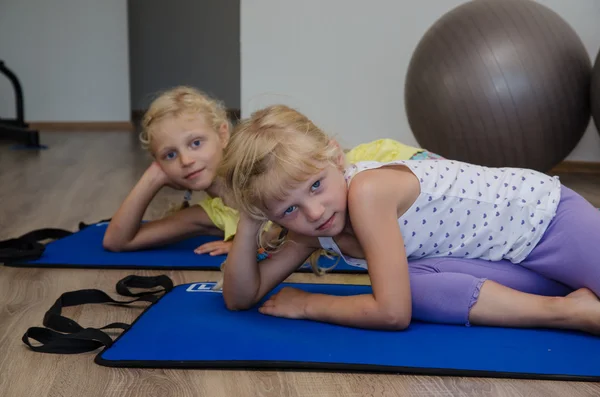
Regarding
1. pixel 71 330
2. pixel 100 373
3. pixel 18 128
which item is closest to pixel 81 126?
pixel 18 128

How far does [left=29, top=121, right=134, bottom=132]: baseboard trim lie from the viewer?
608cm

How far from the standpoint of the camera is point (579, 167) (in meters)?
4.08

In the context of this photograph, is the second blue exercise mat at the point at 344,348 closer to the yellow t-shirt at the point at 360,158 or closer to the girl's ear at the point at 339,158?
the girl's ear at the point at 339,158

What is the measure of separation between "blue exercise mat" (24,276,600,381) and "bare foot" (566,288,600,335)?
0.02 metres

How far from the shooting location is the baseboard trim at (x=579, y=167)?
13.3 ft

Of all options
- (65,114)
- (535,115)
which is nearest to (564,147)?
(535,115)

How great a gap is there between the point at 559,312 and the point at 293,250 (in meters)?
0.55

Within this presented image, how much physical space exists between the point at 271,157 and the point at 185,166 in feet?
2.55

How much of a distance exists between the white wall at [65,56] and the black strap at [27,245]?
3848 mm

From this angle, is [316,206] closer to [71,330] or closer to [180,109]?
[71,330]

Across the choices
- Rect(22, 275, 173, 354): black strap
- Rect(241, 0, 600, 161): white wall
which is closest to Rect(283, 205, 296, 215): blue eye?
Rect(22, 275, 173, 354): black strap

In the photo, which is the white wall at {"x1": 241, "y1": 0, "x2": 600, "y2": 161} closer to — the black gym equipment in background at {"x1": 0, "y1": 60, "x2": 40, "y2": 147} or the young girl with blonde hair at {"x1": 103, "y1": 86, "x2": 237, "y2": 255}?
the black gym equipment in background at {"x1": 0, "y1": 60, "x2": 40, "y2": 147}

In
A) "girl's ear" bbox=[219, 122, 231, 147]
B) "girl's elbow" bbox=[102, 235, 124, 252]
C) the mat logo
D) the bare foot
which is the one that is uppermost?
"girl's ear" bbox=[219, 122, 231, 147]

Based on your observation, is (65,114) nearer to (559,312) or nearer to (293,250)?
(293,250)
